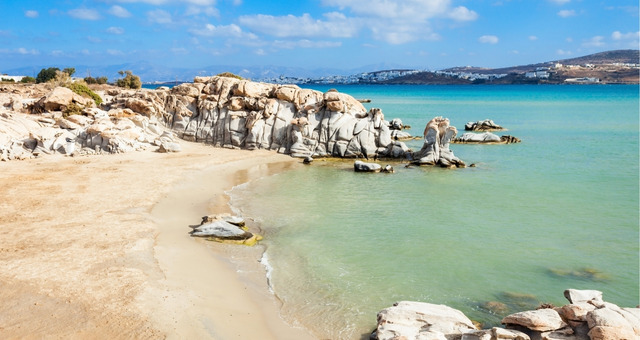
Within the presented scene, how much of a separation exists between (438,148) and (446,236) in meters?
14.7

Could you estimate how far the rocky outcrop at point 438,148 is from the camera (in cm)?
2891

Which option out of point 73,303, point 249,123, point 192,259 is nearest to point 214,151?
point 249,123

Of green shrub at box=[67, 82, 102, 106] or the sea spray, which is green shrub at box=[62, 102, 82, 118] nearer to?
green shrub at box=[67, 82, 102, 106]

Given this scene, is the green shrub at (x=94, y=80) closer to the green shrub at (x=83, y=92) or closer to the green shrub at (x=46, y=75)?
the green shrub at (x=46, y=75)

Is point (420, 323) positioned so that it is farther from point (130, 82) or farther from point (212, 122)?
point (130, 82)


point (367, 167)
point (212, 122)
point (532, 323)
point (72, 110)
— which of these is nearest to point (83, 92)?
point (72, 110)

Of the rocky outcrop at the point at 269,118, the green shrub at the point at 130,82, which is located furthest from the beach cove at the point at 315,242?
the green shrub at the point at 130,82

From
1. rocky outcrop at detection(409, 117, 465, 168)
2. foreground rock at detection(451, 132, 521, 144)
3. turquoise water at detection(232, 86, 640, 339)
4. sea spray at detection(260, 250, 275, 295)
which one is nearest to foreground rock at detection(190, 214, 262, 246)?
turquoise water at detection(232, 86, 640, 339)

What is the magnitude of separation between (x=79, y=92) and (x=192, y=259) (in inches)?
1251

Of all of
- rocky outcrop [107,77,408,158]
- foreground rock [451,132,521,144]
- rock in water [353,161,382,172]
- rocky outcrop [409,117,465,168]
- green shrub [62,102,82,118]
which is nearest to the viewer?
rock in water [353,161,382,172]

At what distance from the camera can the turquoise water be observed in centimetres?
1140

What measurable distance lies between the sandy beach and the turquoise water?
4.64 ft

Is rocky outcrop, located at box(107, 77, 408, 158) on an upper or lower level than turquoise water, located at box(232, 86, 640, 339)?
upper

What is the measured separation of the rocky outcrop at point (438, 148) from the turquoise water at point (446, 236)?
1373mm
